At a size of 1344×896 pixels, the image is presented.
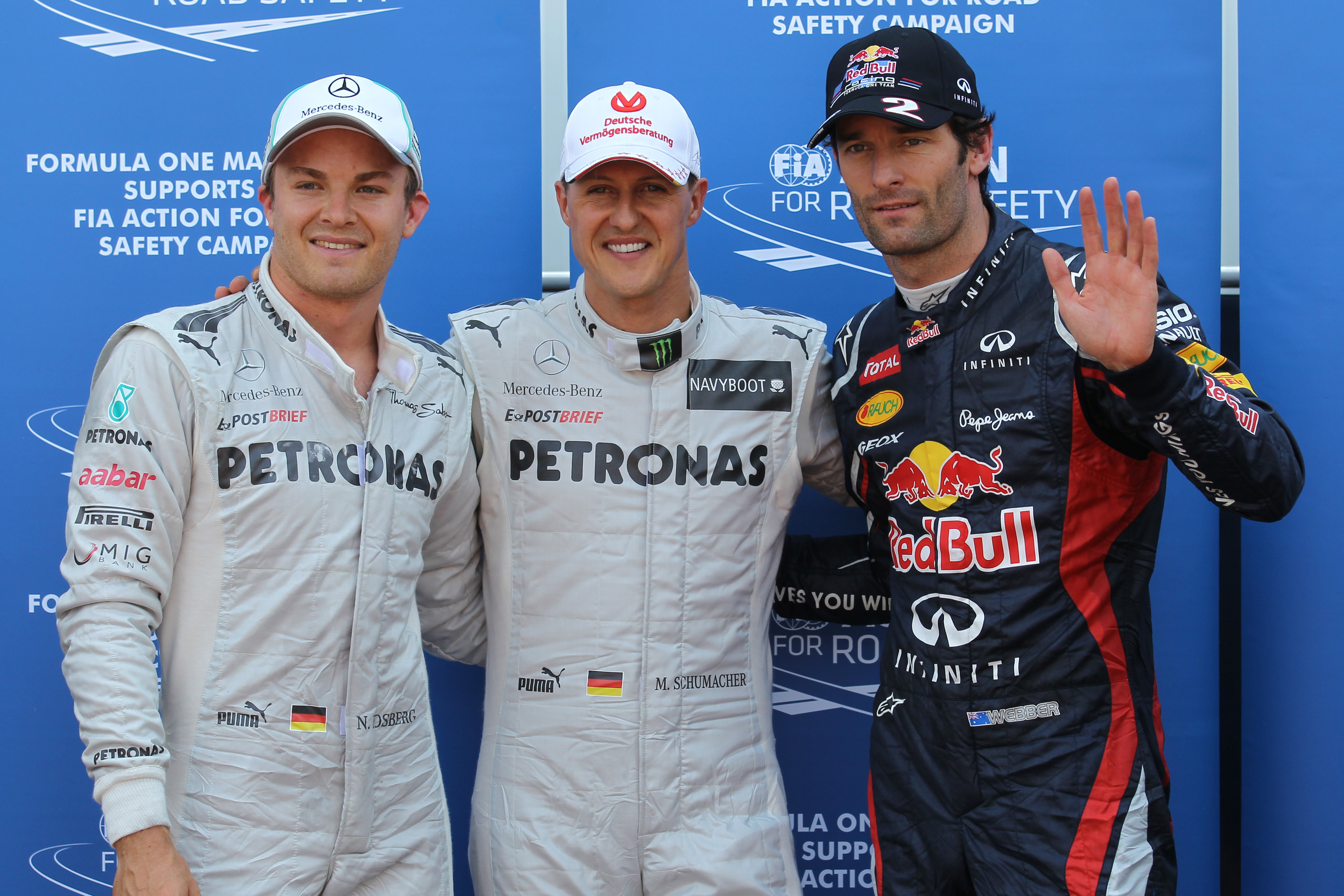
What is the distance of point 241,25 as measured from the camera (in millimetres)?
2383

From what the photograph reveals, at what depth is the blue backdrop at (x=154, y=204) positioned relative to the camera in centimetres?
234

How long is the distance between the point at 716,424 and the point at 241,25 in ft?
5.06

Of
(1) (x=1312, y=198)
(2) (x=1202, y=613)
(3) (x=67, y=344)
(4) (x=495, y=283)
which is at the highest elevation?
(1) (x=1312, y=198)

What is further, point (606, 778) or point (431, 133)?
point (431, 133)

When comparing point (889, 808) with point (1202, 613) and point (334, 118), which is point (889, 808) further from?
point (334, 118)

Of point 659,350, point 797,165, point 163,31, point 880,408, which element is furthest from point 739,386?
point 163,31

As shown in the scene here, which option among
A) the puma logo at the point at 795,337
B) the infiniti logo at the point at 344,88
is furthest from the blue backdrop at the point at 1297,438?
the infiniti logo at the point at 344,88

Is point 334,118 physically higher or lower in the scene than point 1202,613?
higher

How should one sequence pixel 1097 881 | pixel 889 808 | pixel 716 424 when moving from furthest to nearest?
1. pixel 716 424
2. pixel 889 808
3. pixel 1097 881

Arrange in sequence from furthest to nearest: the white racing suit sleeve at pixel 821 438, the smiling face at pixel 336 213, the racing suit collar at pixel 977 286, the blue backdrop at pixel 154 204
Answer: the blue backdrop at pixel 154 204
the white racing suit sleeve at pixel 821 438
the racing suit collar at pixel 977 286
the smiling face at pixel 336 213

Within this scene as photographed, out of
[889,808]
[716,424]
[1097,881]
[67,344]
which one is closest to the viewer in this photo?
[1097,881]

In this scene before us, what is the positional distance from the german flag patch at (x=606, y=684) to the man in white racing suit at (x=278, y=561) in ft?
1.02

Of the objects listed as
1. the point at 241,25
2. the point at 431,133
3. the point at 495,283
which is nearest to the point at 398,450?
the point at 495,283

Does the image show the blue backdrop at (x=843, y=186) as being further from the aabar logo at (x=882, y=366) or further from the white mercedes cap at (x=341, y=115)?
the white mercedes cap at (x=341, y=115)
